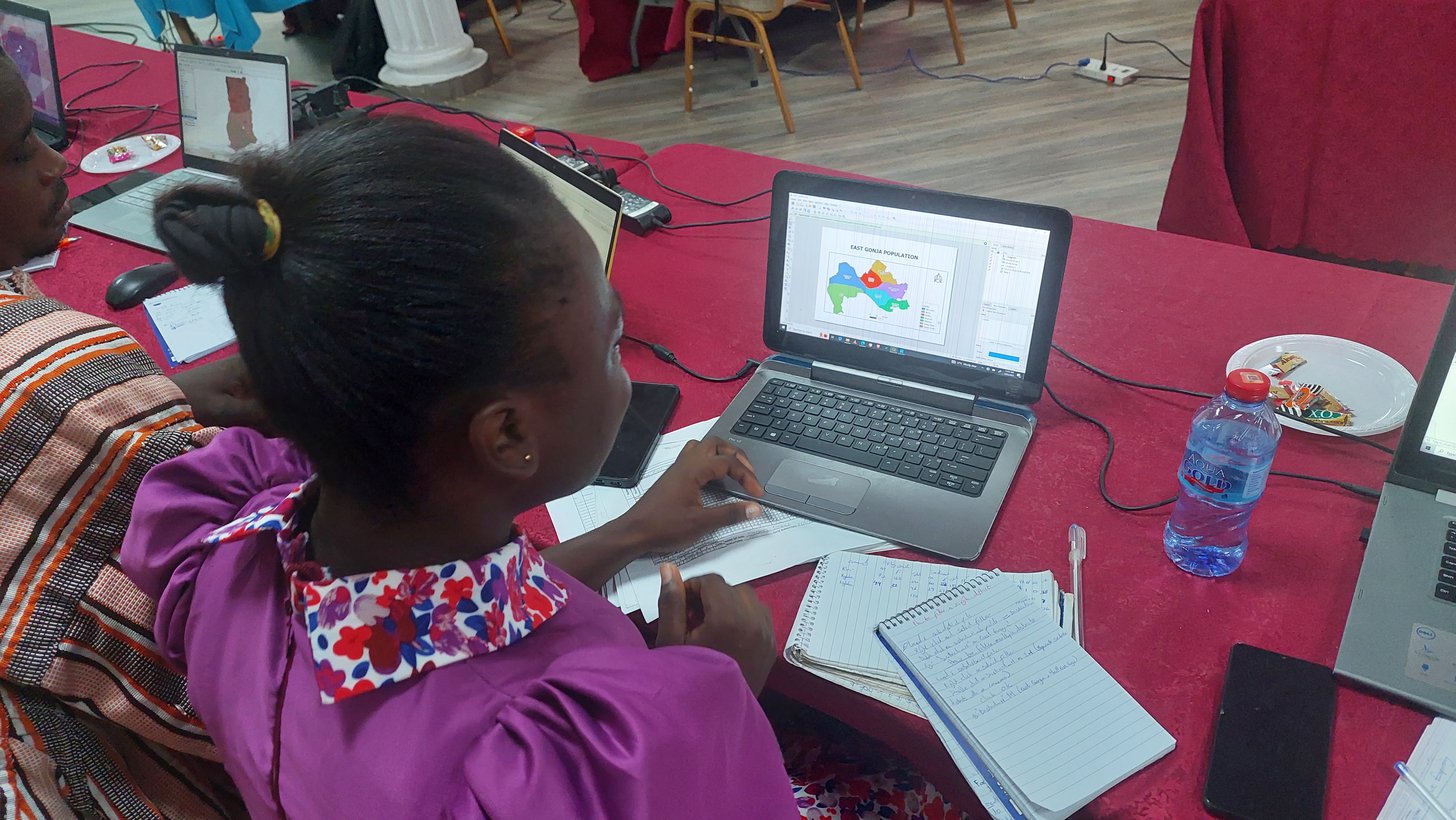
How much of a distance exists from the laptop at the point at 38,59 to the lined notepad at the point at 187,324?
2.69ft

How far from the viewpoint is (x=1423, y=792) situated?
66cm

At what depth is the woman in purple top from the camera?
0.52m

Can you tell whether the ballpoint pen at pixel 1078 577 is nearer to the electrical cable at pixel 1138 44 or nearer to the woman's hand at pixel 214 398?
the woman's hand at pixel 214 398

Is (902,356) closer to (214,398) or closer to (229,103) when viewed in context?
(214,398)

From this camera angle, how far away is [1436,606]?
0.78 meters

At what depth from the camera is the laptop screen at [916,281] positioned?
3.23 feet

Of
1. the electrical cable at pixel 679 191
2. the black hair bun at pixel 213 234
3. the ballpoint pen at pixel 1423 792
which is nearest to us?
the black hair bun at pixel 213 234

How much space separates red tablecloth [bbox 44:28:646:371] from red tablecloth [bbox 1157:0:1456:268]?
123 centimetres

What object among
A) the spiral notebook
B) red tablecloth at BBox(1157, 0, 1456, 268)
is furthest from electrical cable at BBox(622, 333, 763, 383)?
red tablecloth at BBox(1157, 0, 1456, 268)

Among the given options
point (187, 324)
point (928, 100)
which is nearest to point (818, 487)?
point (187, 324)

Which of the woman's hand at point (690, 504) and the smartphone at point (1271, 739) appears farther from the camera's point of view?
the woman's hand at point (690, 504)

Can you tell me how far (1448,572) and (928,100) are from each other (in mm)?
3205

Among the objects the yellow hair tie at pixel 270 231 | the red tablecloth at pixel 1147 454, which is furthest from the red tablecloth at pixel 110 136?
the yellow hair tie at pixel 270 231

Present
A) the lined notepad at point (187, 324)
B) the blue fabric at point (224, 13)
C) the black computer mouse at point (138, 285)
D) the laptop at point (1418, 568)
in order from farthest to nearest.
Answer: the blue fabric at point (224, 13) < the black computer mouse at point (138, 285) < the lined notepad at point (187, 324) < the laptop at point (1418, 568)
